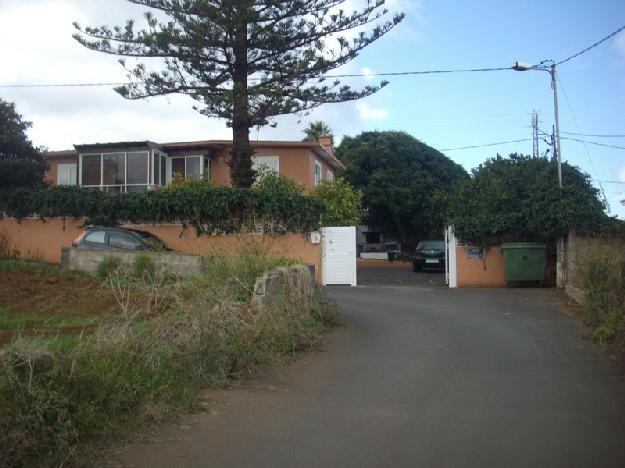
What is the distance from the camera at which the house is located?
2773 centimetres

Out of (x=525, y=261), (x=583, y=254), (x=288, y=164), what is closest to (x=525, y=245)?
(x=525, y=261)

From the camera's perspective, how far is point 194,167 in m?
28.5

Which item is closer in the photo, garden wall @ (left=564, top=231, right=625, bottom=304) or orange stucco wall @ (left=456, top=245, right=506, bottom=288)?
garden wall @ (left=564, top=231, right=625, bottom=304)

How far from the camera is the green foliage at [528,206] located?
60.4ft

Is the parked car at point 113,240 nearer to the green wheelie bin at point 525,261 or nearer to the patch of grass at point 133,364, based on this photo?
the patch of grass at point 133,364

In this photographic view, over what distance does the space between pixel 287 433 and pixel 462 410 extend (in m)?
1.92

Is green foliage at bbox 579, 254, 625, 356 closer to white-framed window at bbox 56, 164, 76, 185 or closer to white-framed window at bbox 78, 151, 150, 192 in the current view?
white-framed window at bbox 78, 151, 150, 192

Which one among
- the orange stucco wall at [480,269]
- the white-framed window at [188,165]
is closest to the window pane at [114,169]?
the white-framed window at [188,165]

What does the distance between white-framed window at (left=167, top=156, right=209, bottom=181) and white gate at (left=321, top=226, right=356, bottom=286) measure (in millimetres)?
9264

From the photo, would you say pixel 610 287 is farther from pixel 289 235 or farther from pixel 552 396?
pixel 289 235

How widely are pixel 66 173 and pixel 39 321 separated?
2360cm

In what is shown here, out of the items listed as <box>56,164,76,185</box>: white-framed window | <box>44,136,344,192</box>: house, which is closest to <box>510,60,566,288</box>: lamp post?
<box>44,136,344,192</box>: house

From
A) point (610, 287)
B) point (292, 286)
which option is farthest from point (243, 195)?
point (610, 287)

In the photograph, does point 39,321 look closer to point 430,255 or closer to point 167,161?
point 167,161
